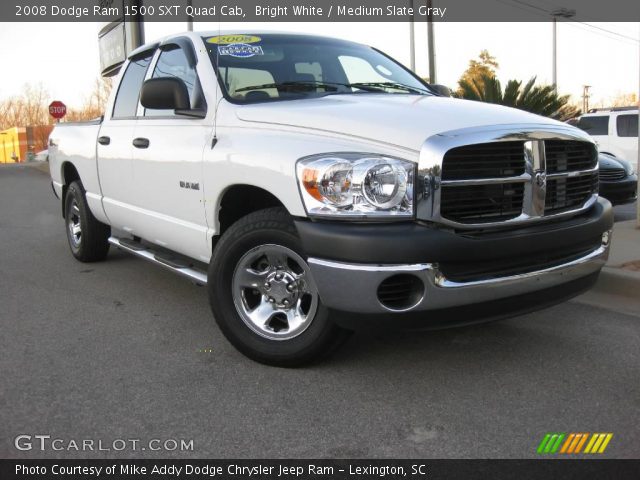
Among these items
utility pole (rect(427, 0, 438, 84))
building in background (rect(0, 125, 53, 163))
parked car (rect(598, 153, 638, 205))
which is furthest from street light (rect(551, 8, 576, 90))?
building in background (rect(0, 125, 53, 163))

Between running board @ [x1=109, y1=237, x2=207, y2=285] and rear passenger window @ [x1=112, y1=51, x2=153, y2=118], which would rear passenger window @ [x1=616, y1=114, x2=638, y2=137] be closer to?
rear passenger window @ [x1=112, y1=51, x2=153, y2=118]

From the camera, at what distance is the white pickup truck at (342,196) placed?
9.74 ft

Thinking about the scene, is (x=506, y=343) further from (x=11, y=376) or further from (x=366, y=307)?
(x=11, y=376)

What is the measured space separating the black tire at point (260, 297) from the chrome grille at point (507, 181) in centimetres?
83

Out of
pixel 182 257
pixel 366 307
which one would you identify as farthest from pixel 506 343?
pixel 182 257

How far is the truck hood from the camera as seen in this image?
308 cm

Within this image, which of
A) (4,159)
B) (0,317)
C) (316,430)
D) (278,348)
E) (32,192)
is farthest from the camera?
(4,159)

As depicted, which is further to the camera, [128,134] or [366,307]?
[128,134]

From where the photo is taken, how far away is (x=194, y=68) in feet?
13.8

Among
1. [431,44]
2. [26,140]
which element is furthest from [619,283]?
[26,140]

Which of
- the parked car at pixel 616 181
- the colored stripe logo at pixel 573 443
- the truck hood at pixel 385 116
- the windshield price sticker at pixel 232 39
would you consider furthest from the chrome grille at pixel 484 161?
the parked car at pixel 616 181

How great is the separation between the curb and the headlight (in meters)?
2.79

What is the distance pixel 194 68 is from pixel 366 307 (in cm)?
216

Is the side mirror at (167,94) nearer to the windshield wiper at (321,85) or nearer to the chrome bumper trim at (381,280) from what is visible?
the windshield wiper at (321,85)
